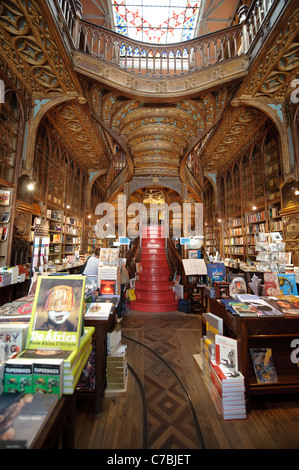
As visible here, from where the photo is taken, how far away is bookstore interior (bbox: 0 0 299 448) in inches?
45.4

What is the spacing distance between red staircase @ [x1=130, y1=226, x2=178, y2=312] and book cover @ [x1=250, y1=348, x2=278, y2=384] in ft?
9.48

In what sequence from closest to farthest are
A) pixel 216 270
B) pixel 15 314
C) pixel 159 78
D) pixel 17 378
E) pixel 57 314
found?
pixel 17 378, pixel 57 314, pixel 15 314, pixel 216 270, pixel 159 78

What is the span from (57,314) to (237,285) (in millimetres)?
2069

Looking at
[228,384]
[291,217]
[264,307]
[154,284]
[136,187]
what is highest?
[136,187]

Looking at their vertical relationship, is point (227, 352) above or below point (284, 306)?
below

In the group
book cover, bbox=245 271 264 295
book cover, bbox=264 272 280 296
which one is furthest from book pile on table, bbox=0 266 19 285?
book cover, bbox=264 272 280 296

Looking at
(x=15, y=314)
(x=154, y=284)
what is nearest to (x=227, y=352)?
(x=15, y=314)

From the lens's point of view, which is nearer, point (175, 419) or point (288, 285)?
point (175, 419)

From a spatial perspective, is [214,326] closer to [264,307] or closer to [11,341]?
[264,307]

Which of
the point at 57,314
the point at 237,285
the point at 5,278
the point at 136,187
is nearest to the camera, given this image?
the point at 57,314

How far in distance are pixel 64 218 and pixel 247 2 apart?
33.9ft

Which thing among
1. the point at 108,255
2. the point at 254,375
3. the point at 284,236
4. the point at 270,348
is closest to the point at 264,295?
the point at 270,348

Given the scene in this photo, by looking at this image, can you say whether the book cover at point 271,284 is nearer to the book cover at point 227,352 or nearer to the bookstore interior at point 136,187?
the bookstore interior at point 136,187

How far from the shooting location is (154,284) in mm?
5469
